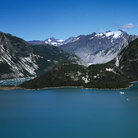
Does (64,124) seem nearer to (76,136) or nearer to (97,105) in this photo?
(76,136)

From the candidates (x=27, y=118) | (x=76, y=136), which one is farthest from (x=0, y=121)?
(x=76, y=136)

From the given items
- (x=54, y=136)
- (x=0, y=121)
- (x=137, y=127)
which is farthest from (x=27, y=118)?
(x=137, y=127)

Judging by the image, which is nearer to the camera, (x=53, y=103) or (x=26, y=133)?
(x=26, y=133)

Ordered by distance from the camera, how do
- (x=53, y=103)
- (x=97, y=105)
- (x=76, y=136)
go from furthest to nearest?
(x=53, y=103), (x=97, y=105), (x=76, y=136)

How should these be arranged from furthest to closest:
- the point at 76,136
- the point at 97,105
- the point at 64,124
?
1. the point at 97,105
2. the point at 64,124
3. the point at 76,136

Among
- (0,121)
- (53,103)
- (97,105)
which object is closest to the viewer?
(0,121)

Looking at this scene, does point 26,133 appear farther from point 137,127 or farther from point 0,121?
point 137,127
